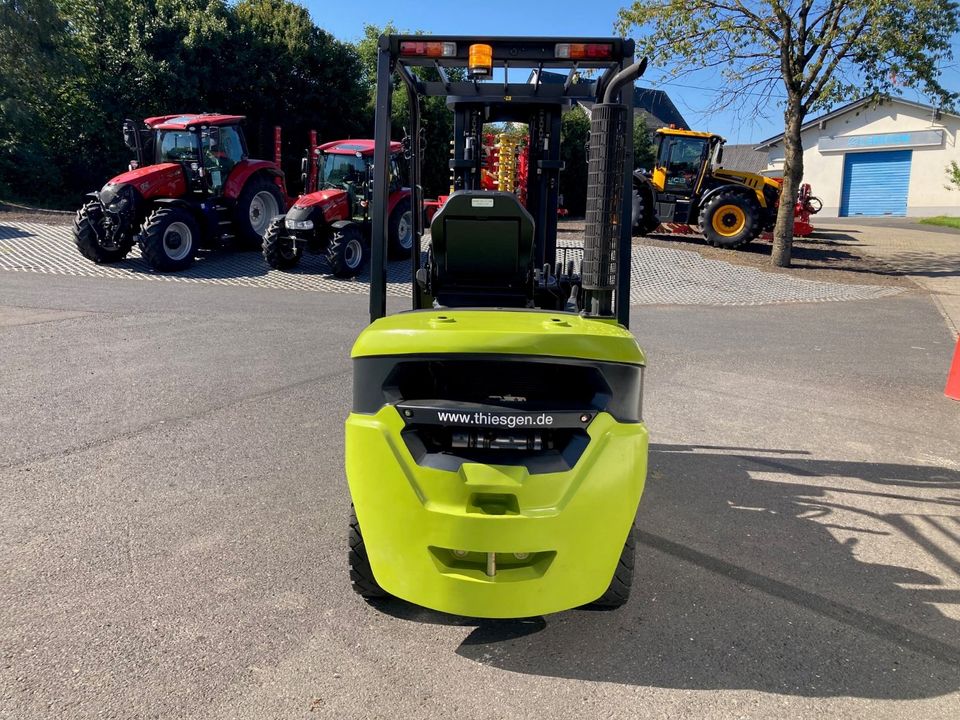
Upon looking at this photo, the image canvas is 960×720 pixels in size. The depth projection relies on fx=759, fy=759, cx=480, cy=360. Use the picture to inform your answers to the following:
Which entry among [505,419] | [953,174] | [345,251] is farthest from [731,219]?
[953,174]

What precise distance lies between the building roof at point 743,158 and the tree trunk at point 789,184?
41857mm

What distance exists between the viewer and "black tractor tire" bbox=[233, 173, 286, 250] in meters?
15.5

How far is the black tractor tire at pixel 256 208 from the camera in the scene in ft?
50.7

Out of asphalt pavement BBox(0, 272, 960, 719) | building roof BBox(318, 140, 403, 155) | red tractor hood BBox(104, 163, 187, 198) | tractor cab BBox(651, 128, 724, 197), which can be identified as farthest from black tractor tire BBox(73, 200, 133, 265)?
tractor cab BBox(651, 128, 724, 197)

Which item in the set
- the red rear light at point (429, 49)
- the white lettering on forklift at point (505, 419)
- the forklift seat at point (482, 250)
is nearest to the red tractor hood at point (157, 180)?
the forklift seat at point (482, 250)

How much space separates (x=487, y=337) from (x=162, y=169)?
44.2 feet

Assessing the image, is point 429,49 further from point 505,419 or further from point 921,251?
point 921,251

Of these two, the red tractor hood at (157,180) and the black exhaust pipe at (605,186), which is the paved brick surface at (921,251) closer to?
the black exhaust pipe at (605,186)

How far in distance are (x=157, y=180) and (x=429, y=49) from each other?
39.6ft

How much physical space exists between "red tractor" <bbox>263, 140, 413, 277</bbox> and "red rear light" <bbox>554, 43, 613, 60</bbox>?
9560 mm

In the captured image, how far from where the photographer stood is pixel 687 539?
4.10m

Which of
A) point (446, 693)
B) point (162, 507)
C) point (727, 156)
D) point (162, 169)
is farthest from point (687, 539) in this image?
point (727, 156)

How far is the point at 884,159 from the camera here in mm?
40531

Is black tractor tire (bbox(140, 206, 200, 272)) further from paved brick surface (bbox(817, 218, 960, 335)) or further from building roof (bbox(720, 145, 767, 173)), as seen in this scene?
building roof (bbox(720, 145, 767, 173))
